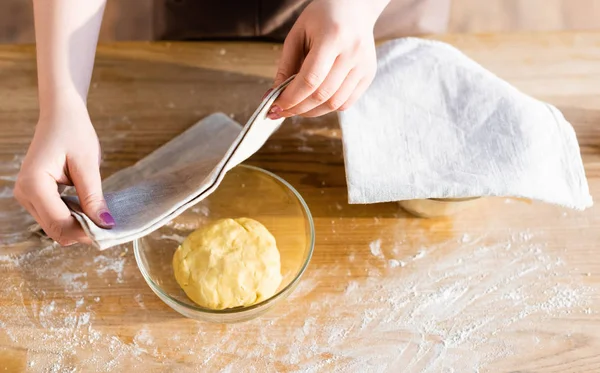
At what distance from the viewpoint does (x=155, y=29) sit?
1.22 metres

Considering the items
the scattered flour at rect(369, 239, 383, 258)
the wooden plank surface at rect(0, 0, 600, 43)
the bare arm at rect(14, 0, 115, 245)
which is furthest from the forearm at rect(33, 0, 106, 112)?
the wooden plank surface at rect(0, 0, 600, 43)

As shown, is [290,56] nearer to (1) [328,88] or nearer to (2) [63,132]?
(1) [328,88]

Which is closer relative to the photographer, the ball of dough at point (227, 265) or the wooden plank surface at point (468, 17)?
the ball of dough at point (227, 265)

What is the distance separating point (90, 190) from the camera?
0.73 meters

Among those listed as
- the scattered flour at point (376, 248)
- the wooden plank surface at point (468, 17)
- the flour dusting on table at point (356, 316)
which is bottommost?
the flour dusting on table at point (356, 316)

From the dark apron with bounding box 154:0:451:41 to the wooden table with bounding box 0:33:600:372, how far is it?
0.17m

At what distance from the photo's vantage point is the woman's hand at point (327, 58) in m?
0.74

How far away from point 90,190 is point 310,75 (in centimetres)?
30

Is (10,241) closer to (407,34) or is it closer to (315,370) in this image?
(315,370)

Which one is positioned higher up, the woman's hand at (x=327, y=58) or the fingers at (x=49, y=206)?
the woman's hand at (x=327, y=58)

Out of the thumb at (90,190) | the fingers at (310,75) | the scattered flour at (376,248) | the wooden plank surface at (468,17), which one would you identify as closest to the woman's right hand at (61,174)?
the thumb at (90,190)

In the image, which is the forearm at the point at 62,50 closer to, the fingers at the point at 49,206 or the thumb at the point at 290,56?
the fingers at the point at 49,206

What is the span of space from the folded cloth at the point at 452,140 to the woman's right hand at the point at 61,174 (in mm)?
342

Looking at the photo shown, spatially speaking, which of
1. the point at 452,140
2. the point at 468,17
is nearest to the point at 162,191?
the point at 452,140
